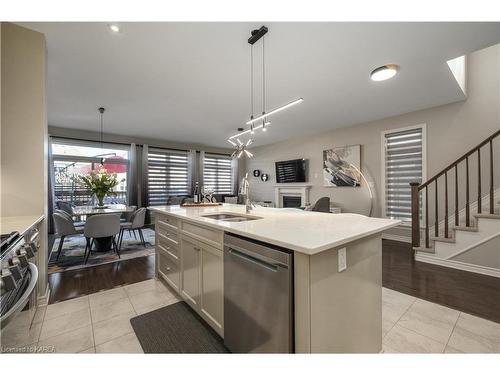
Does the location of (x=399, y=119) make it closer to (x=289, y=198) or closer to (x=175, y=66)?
(x=289, y=198)

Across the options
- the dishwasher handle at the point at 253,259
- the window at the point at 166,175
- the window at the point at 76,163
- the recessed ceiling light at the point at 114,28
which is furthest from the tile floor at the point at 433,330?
the window at the point at 166,175

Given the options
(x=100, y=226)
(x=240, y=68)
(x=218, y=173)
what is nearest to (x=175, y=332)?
(x=100, y=226)

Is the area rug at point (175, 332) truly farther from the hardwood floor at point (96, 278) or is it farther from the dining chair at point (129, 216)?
the dining chair at point (129, 216)

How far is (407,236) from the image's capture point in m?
4.27

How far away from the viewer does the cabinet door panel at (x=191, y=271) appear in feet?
5.97

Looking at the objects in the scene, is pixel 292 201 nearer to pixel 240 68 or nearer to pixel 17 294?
pixel 240 68

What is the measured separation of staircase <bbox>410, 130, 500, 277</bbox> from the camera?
9.07ft

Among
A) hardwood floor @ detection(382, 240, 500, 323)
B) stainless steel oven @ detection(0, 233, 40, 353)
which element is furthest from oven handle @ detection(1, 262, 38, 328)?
hardwood floor @ detection(382, 240, 500, 323)

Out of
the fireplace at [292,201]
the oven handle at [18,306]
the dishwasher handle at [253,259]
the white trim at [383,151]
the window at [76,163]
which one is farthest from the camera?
the fireplace at [292,201]

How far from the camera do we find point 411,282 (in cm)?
255

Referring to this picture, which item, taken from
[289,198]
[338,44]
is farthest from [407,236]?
[338,44]

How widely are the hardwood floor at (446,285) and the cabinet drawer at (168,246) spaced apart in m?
2.44

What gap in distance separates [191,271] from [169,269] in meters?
0.60

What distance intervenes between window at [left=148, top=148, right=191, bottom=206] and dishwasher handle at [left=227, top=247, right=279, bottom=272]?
18.7 feet
